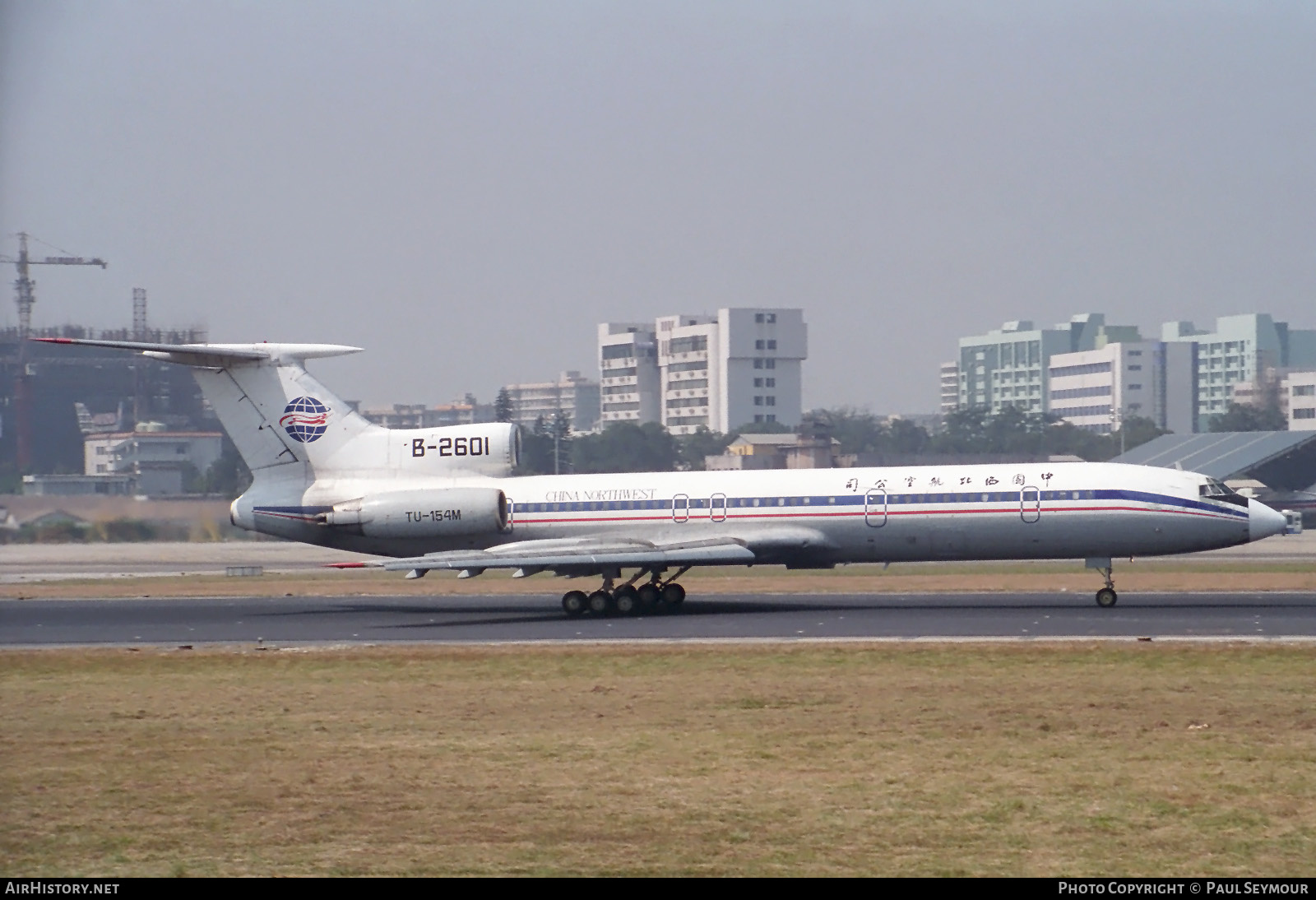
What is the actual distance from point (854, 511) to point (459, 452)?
10.3 m

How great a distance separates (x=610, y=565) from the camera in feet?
116

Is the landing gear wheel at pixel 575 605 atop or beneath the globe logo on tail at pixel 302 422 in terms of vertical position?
beneath

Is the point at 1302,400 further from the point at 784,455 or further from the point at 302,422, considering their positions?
the point at 302,422

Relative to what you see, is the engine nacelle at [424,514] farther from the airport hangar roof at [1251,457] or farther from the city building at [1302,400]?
the city building at [1302,400]

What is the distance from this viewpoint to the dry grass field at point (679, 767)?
11500 millimetres

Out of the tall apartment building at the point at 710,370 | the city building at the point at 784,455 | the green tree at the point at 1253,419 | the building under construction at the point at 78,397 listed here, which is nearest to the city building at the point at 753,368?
the tall apartment building at the point at 710,370

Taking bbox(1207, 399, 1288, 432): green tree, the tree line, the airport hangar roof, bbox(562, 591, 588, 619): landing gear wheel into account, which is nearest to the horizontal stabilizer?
bbox(562, 591, 588, 619): landing gear wheel

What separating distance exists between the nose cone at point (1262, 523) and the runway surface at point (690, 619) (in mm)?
1652

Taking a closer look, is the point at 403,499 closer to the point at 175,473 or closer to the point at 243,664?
the point at 243,664

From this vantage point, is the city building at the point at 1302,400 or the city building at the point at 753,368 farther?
the city building at the point at 753,368

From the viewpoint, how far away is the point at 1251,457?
3324 inches

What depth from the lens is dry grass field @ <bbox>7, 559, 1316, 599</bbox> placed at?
1665 inches

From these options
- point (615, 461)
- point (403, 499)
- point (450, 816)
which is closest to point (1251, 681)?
point (450, 816)

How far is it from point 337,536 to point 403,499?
221 cm
